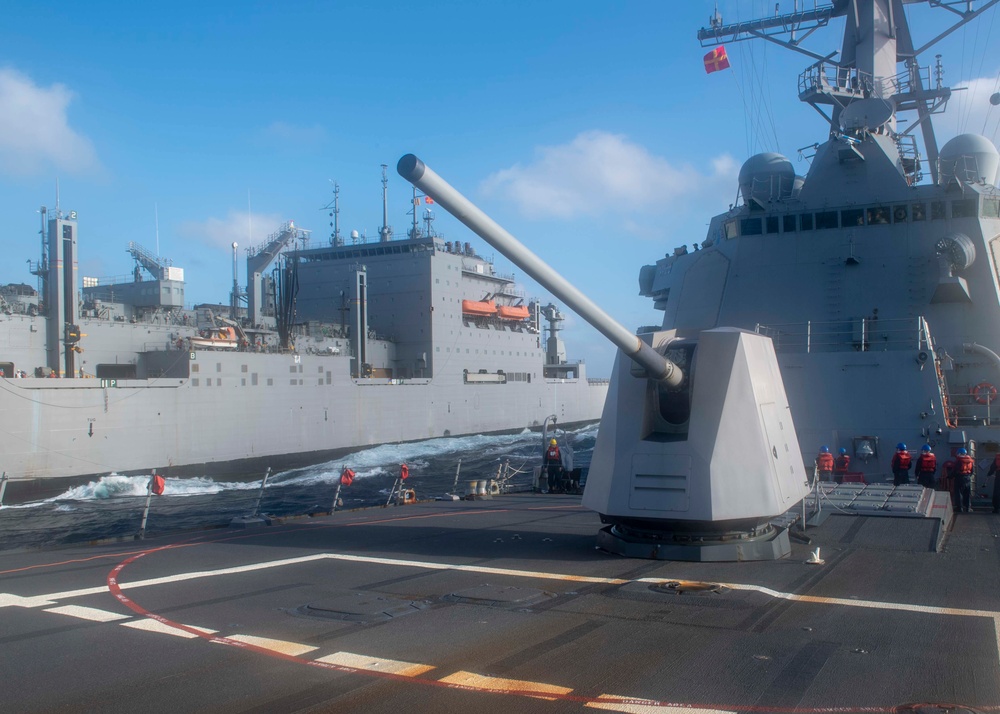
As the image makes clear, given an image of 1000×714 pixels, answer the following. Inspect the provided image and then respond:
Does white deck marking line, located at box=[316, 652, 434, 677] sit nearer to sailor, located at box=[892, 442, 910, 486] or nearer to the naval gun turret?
the naval gun turret

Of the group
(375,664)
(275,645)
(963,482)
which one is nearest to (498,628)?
(375,664)

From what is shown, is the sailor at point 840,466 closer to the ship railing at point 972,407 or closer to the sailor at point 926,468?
the sailor at point 926,468

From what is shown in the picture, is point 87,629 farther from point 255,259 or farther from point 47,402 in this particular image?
point 255,259

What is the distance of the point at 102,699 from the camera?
3787 millimetres

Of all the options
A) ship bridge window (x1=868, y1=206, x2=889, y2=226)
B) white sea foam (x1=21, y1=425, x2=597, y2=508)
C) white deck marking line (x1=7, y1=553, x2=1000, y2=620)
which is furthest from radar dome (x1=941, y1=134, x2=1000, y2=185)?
white sea foam (x1=21, y1=425, x2=597, y2=508)

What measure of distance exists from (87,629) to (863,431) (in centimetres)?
1275

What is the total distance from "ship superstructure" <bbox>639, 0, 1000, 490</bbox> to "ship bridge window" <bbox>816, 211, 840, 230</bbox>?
31 mm

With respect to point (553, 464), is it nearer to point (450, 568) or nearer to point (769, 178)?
point (450, 568)

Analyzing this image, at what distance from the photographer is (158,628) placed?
5.11m

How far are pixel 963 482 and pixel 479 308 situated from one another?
129 feet

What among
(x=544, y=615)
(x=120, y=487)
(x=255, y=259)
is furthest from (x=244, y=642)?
(x=255, y=259)

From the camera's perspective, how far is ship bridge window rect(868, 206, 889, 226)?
1589 centimetres

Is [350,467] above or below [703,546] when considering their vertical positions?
below

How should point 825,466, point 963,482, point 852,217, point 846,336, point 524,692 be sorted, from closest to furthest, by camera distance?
point 524,692 → point 963,482 → point 825,466 → point 846,336 → point 852,217
